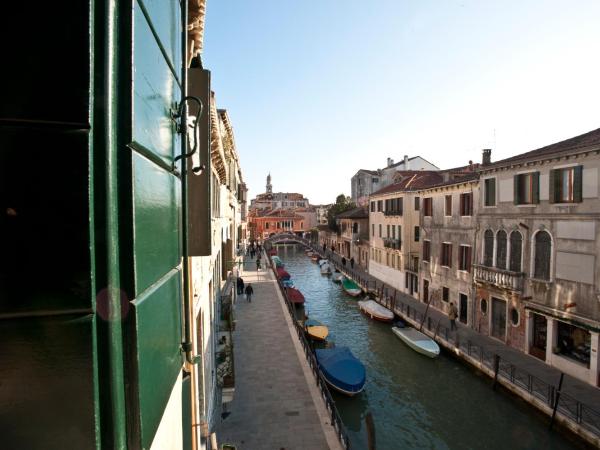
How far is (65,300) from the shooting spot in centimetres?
99

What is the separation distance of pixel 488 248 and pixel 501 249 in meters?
0.95

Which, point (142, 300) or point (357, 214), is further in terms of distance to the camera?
point (357, 214)

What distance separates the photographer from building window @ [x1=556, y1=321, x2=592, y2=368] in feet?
43.4

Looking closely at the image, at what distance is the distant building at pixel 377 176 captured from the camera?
4550 centimetres

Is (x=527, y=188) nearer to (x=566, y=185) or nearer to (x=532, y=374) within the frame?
(x=566, y=185)

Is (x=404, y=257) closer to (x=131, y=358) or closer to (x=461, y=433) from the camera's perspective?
(x=461, y=433)

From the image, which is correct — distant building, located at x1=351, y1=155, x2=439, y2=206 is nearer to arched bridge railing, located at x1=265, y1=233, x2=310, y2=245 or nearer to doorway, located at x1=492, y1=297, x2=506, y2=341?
arched bridge railing, located at x1=265, y1=233, x2=310, y2=245

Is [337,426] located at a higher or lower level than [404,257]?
lower

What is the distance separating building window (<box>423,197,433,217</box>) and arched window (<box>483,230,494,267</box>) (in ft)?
19.1

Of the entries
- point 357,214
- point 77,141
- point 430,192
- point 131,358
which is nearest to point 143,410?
point 131,358

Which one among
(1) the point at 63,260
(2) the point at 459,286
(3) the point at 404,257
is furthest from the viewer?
(3) the point at 404,257

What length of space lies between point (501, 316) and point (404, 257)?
10.8m

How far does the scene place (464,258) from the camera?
66.9 ft

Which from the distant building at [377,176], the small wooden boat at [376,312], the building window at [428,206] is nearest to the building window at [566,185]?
the building window at [428,206]
